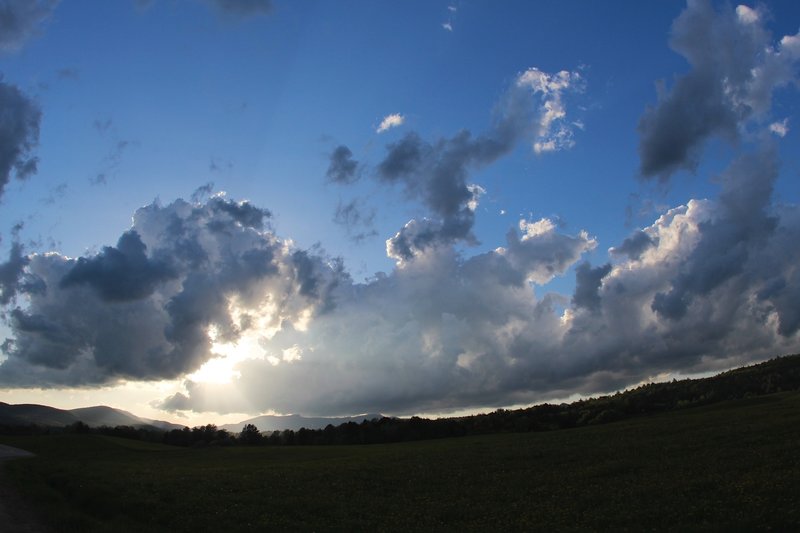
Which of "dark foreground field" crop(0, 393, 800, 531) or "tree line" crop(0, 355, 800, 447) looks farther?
"tree line" crop(0, 355, 800, 447)

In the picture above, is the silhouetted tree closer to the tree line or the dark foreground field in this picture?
the tree line

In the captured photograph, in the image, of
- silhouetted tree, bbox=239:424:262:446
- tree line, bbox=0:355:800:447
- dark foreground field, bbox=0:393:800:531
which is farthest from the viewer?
silhouetted tree, bbox=239:424:262:446

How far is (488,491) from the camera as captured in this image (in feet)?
118

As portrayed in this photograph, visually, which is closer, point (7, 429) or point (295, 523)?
point (295, 523)

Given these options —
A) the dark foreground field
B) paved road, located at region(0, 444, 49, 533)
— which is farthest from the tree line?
paved road, located at region(0, 444, 49, 533)

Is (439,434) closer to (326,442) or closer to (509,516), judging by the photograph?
(326,442)

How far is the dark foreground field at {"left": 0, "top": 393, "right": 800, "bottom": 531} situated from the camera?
2592cm

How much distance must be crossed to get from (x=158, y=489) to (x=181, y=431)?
449 ft

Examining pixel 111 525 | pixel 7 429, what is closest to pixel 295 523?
pixel 111 525

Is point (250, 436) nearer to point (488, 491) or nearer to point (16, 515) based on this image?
point (488, 491)

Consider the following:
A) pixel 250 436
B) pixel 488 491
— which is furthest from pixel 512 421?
pixel 488 491

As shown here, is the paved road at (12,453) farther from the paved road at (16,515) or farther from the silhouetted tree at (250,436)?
the silhouetted tree at (250,436)

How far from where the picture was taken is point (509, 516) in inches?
1107

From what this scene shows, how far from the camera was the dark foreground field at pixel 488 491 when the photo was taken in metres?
25.9
